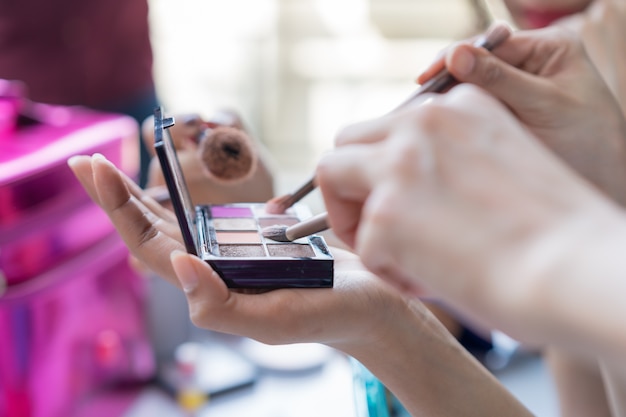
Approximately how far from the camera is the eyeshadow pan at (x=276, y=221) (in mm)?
506

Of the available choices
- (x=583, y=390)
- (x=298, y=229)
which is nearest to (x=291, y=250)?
(x=298, y=229)

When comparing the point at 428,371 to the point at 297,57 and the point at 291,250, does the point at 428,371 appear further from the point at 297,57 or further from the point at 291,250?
the point at 297,57

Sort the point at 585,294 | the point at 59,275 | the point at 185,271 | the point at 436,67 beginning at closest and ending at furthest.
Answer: the point at 585,294 → the point at 185,271 → the point at 436,67 → the point at 59,275

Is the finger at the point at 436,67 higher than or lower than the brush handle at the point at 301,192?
higher

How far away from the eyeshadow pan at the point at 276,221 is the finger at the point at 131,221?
88mm

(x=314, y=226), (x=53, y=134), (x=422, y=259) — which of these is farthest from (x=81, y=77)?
(x=422, y=259)

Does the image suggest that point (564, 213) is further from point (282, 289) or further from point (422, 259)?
point (282, 289)

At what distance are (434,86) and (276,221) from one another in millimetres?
155

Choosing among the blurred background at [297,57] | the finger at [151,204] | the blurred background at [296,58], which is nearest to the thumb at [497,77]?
the finger at [151,204]

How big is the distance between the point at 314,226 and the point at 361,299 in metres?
0.06

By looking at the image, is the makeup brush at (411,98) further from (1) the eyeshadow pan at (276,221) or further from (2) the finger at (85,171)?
(2) the finger at (85,171)

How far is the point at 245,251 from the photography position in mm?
444

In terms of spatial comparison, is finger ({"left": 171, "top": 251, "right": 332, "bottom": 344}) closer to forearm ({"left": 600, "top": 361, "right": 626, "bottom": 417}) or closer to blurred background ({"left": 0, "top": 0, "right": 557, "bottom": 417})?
forearm ({"left": 600, "top": 361, "right": 626, "bottom": 417})

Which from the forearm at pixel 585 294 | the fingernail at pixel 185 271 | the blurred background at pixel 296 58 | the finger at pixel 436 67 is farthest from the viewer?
the blurred background at pixel 296 58
